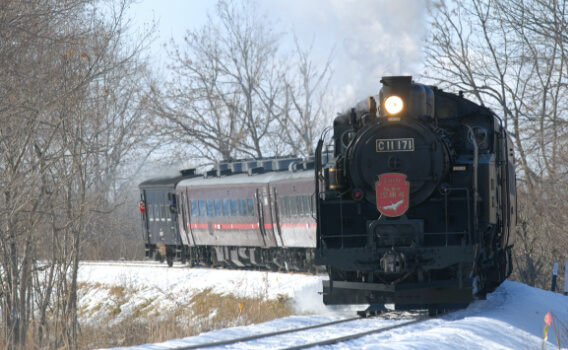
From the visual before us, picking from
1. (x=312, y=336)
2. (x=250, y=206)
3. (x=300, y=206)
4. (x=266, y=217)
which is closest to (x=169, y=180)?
(x=250, y=206)

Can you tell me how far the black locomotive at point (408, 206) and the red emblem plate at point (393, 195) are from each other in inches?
0.5

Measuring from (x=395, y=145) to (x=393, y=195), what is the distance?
2.23 feet

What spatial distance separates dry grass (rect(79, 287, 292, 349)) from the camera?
1311 cm

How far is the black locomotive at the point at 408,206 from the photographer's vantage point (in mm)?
10891

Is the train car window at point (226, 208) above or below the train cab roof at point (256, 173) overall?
below

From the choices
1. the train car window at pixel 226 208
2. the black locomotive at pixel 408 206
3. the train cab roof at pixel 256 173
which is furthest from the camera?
the train car window at pixel 226 208

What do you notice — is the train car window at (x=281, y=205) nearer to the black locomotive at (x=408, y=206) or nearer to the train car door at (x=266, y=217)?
the train car door at (x=266, y=217)

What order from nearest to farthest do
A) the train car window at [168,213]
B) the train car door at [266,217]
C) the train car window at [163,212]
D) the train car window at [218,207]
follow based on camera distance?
1. the train car door at [266,217]
2. the train car window at [218,207]
3. the train car window at [168,213]
4. the train car window at [163,212]

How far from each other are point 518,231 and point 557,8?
253 inches

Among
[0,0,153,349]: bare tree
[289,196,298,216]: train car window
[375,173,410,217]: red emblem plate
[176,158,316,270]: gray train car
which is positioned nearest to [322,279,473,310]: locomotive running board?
[375,173,410,217]: red emblem plate

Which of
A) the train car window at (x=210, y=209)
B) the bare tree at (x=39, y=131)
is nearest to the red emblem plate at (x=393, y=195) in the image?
the bare tree at (x=39, y=131)

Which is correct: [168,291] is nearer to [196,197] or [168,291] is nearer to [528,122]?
[196,197]

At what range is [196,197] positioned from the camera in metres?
25.5

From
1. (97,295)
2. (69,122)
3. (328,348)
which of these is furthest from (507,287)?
(97,295)
